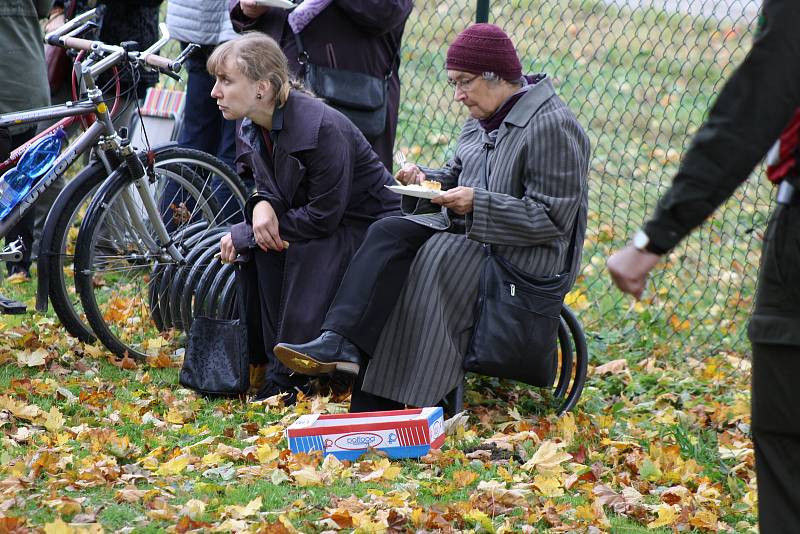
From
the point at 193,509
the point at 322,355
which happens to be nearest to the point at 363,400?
the point at 322,355

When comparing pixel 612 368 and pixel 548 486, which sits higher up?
pixel 548 486

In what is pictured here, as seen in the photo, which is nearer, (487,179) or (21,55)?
(487,179)

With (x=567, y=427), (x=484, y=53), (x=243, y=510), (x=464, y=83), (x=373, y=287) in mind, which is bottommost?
(x=567, y=427)

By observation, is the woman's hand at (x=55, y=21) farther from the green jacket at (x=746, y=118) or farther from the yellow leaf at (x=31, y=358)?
the green jacket at (x=746, y=118)

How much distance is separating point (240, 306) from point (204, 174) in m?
0.92

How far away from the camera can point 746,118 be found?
6.23 feet

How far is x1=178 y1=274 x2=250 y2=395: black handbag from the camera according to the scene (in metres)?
4.39

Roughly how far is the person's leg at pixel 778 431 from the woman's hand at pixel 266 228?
8.15 ft

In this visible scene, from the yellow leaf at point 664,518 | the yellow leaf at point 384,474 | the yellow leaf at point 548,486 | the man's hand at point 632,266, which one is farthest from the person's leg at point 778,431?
the yellow leaf at point 384,474

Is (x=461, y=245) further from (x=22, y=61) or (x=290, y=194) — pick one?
(x=22, y=61)

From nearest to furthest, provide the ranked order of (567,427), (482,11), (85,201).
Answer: (567,427), (85,201), (482,11)

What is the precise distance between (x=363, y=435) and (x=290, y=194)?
1101mm

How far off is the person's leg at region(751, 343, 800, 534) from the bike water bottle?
10.7 ft

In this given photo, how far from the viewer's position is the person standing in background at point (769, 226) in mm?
1886
